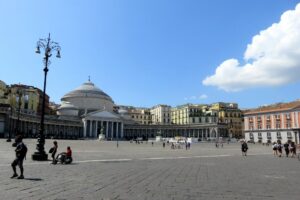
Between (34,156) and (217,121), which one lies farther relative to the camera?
(217,121)

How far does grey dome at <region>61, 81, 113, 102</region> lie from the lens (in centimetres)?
14738

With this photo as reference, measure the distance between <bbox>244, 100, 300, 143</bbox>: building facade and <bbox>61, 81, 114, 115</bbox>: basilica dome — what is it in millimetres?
71932

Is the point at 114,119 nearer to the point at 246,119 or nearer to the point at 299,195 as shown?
the point at 246,119

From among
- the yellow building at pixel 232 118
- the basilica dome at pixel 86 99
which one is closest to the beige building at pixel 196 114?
the yellow building at pixel 232 118

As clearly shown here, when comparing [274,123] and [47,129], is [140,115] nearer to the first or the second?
[47,129]

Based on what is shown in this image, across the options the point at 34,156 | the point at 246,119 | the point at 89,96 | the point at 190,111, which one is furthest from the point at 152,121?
the point at 34,156

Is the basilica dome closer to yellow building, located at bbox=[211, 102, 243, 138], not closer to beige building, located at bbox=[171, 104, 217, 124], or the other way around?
beige building, located at bbox=[171, 104, 217, 124]

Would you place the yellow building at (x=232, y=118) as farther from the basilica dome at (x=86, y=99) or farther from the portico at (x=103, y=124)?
the basilica dome at (x=86, y=99)

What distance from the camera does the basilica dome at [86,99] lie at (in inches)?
5763

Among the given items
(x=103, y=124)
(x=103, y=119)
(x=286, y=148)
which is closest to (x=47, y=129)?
(x=103, y=119)

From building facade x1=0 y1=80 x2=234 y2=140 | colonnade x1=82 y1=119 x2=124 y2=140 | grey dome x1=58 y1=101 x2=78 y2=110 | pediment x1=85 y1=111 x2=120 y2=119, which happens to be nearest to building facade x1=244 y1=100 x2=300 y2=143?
building facade x1=0 y1=80 x2=234 y2=140

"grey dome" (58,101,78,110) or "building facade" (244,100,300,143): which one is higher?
"grey dome" (58,101,78,110)

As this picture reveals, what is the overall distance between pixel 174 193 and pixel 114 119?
127 m

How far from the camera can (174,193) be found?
9586 mm
